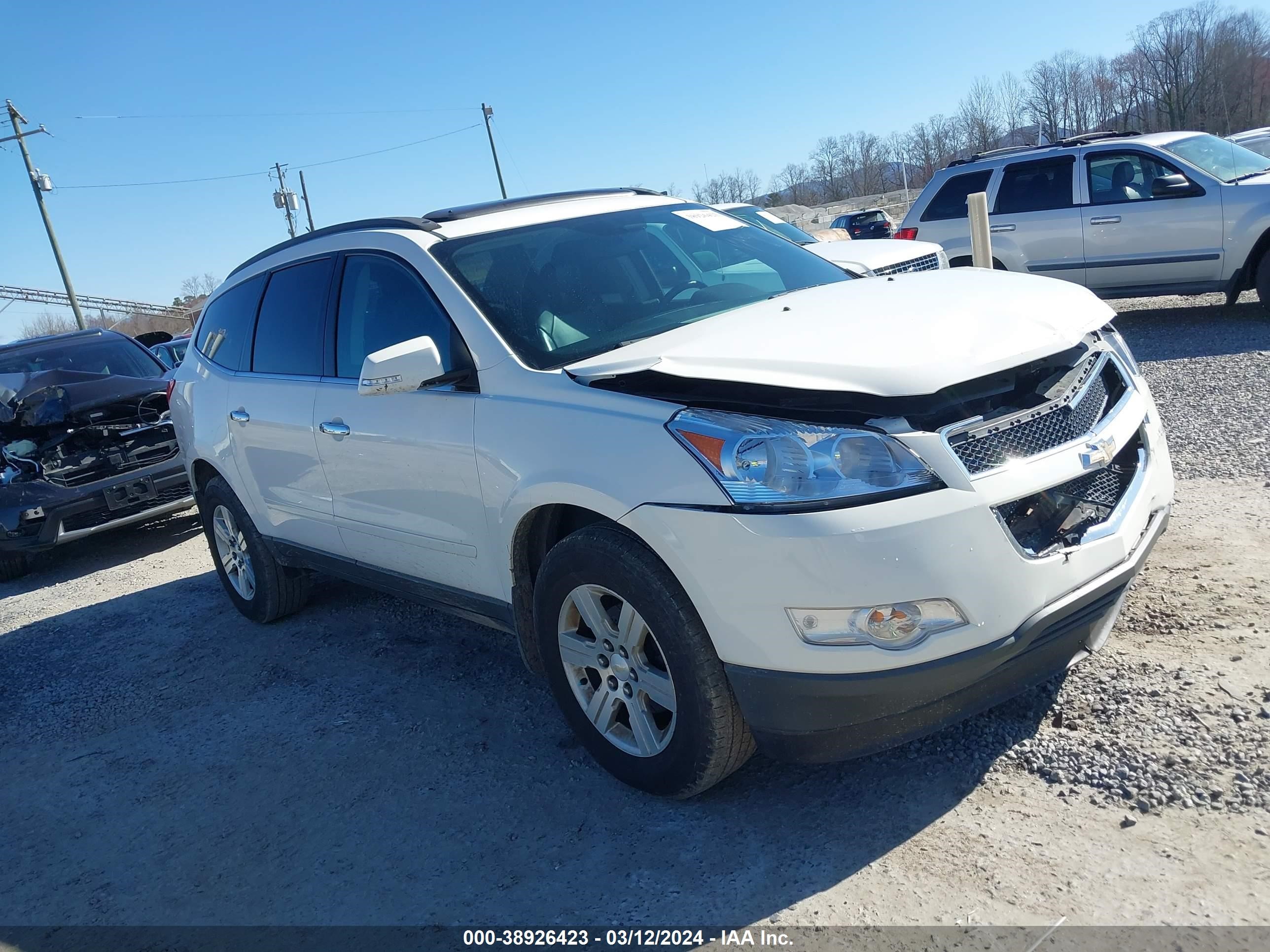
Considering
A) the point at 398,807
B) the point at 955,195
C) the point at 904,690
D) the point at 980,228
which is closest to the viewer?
the point at 904,690

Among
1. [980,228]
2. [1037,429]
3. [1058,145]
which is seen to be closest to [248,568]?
[1037,429]

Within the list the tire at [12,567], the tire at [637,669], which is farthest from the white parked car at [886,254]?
the tire at [12,567]

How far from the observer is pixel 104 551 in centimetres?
866

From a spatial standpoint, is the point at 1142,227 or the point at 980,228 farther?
the point at 1142,227

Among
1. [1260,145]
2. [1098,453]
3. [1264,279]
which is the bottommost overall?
[1264,279]

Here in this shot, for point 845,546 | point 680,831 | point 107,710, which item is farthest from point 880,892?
point 107,710

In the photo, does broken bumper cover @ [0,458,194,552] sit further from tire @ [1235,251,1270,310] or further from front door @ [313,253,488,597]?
tire @ [1235,251,1270,310]

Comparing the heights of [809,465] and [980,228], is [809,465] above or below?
below

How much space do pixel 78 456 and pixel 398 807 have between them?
20.0ft

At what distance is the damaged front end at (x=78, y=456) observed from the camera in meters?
7.65

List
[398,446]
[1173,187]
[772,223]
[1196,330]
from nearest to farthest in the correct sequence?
[398,446], [1173,187], [1196,330], [772,223]

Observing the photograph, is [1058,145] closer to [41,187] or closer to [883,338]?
[883,338]

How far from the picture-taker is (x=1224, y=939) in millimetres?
2184

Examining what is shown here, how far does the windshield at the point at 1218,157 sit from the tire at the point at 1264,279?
0.85 m
